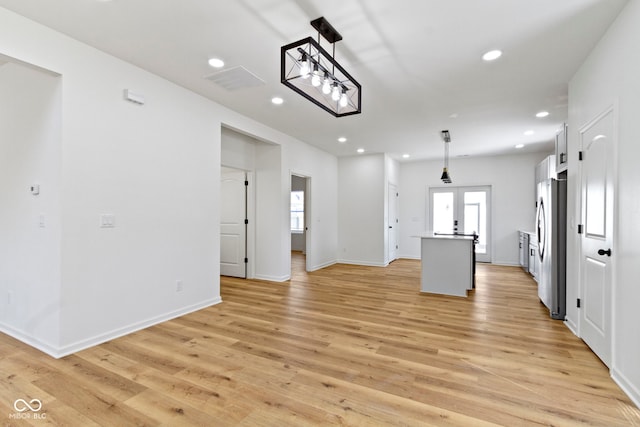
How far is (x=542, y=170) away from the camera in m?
6.00

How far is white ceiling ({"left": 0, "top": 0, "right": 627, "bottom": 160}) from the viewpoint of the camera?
231 cm

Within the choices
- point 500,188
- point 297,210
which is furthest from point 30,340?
point 500,188

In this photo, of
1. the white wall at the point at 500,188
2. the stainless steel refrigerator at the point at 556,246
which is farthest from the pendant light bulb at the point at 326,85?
the white wall at the point at 500,188

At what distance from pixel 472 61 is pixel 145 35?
10.1ft

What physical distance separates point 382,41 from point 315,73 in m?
0.85

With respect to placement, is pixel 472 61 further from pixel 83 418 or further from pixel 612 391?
pixel 83 418

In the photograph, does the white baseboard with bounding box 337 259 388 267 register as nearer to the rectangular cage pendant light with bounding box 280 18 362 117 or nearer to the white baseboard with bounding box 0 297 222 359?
the white baseboard with bounding box 0 297 222 359

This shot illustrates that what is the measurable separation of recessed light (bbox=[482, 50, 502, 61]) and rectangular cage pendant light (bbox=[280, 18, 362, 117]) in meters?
1.37

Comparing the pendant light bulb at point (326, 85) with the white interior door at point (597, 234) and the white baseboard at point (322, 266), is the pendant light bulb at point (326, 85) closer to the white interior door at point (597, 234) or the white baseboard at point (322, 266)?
the white interior door at point (597, 234)

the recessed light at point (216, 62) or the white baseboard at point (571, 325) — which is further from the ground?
the recessed light at point (216, 62)

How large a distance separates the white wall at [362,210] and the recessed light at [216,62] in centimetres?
488

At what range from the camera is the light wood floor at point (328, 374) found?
6.23 ft

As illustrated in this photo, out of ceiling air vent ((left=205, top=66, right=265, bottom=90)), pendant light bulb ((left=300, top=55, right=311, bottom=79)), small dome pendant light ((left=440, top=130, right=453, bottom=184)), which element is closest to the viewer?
pendant light bulb ((left=300, top=55, right=311, bottom=79))

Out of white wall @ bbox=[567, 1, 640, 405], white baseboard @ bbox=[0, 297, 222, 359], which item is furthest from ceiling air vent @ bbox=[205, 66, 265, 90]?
white wall @ bbox=[567, 1, 640, 405]
